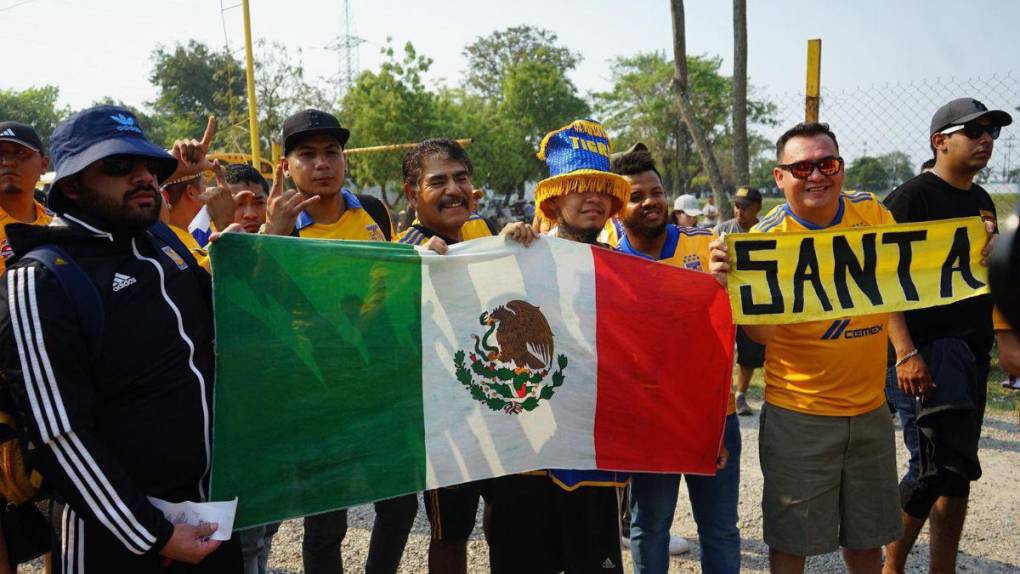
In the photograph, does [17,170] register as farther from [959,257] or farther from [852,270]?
[959,257]

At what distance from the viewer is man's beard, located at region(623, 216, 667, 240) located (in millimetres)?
3768

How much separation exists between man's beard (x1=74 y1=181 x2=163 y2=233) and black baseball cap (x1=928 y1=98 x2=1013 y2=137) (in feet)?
13.1

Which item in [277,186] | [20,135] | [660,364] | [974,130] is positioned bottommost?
[660,364]

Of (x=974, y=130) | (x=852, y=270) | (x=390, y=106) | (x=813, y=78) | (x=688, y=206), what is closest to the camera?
(x=852, y=270)

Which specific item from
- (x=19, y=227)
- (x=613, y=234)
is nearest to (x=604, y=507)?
(x=613, y=234)

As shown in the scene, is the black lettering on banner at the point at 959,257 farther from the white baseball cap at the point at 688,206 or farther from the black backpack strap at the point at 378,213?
the white baseball cap at the point at 688,206

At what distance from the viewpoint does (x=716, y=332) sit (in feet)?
11.3

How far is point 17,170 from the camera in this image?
438cm

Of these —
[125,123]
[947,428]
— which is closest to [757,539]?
[947,428]

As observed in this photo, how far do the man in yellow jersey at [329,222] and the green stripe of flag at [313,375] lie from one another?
1.79ft

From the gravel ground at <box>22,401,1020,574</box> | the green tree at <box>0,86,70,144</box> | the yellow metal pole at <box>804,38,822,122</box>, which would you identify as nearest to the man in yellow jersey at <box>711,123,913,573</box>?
the gravel ground at <box>22,401,1020,574</box>

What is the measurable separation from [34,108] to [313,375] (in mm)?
72750

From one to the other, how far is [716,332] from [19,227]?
2.71m

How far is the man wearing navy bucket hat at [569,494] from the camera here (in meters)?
3.13
